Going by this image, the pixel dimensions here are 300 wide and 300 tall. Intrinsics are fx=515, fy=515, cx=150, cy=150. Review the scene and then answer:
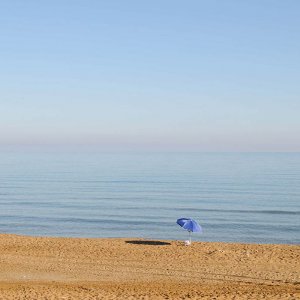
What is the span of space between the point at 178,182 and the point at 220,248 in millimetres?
58443

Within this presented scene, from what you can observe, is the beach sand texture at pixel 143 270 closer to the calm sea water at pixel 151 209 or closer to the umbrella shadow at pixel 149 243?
the umbrella shadow at pixel 149 243

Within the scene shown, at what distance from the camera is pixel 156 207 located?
57.8 m

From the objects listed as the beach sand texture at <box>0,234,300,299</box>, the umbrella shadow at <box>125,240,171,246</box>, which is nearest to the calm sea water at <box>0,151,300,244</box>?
the umbrella shadow at <box>125,240,171,246</box>

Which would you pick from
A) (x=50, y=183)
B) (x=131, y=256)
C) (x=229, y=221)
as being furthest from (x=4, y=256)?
(x=50, y=183)

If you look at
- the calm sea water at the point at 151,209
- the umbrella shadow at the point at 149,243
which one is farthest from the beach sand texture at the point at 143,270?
the calm sea water at the point at 151,209

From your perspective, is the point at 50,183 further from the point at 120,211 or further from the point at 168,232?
the point at 168,232

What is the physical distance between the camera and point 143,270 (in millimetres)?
24375

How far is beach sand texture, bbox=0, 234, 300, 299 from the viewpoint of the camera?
63.2ft

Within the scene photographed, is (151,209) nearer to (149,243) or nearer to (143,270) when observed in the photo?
(149,243)

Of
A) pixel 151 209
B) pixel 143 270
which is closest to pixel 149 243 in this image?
pixel 143 270

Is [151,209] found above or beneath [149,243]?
beneath

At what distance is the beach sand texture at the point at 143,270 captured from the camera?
63.2 ft

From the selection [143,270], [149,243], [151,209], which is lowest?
[151,209]

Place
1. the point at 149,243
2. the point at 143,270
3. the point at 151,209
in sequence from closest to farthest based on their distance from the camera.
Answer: the point at 143,270
the point at 149,243
the point at 151,209
